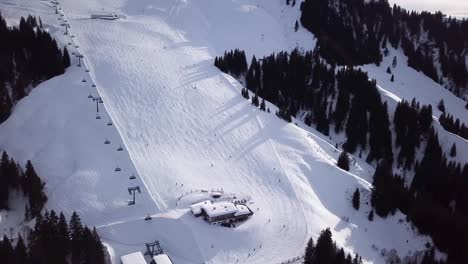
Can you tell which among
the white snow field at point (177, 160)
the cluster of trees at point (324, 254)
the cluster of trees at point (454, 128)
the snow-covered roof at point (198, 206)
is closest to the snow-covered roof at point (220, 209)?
the snow-covered roof at point (198, 206)

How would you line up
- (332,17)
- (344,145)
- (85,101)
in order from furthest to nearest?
(332,17) < (344,145) < (85,101)

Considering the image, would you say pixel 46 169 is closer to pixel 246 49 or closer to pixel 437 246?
pixel 437 246

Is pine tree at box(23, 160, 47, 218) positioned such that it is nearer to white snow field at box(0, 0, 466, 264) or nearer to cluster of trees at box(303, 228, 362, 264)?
white snow field at box(0, 0, 466, 264)

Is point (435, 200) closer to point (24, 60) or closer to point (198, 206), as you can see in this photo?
point (198, 206)

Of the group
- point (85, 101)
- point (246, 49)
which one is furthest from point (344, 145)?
point (85, 101)

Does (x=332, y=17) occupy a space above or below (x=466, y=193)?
above
